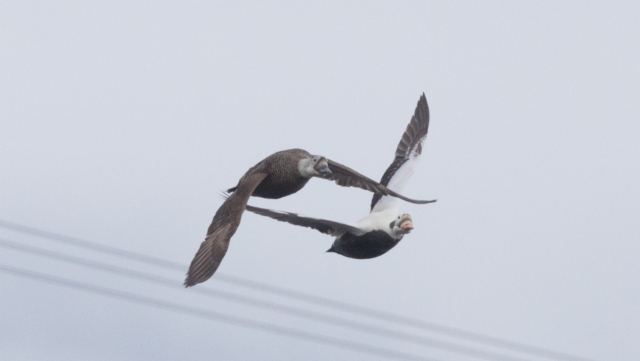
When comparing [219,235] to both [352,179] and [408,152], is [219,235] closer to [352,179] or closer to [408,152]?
[352,179]

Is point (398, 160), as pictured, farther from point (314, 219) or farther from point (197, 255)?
point (197, 255)

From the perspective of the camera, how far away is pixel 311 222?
20688mm

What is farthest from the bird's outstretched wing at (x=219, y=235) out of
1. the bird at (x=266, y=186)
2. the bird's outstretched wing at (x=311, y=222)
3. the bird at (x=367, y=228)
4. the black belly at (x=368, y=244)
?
the black belly at (x=368, y=244)

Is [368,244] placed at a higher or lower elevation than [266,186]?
lower

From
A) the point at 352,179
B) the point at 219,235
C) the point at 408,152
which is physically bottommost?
the point at 219,235

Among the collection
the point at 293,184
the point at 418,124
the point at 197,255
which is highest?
the point at 418,124

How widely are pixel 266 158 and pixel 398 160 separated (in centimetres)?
480

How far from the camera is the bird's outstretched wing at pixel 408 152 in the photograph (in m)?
24.2

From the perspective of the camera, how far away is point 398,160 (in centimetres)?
2489

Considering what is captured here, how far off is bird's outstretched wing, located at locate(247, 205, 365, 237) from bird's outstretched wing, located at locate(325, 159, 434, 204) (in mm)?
732

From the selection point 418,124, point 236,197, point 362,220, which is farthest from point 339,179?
point 418,124

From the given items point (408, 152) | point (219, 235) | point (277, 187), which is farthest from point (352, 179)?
point (408, 152)

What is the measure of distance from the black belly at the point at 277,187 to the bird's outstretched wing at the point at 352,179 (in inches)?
22.0

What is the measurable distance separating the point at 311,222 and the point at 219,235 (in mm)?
2397
